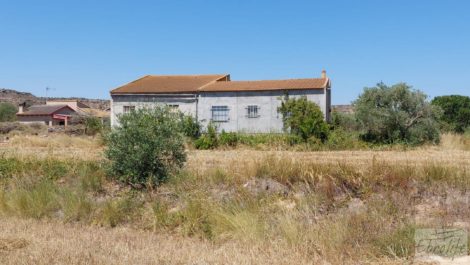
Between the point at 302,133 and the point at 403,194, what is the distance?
18949 mm

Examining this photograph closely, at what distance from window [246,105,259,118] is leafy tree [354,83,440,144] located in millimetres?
→ 7970

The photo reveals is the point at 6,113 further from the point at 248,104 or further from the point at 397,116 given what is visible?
the point at 397,116

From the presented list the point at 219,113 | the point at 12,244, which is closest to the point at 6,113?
the point at 219,113

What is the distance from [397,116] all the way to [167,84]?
61.0 feet

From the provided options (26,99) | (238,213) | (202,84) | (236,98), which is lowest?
(238,213)

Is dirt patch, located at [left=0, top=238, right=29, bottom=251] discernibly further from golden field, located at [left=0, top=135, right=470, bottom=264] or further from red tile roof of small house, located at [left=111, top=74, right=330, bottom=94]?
red tile roof of small house, located at [left=111, top=74, right=330, bottom=94]

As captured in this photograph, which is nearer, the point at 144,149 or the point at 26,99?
the point at 144,149

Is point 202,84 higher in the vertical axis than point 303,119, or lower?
higher

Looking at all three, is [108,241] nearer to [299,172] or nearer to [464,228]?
[299,172]

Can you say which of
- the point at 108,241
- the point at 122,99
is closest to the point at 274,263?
the point at 108,241

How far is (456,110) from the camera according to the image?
3909 centimetres

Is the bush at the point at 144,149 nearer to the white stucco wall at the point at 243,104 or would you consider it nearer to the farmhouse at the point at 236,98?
the white stucco wall at the point at 243,104

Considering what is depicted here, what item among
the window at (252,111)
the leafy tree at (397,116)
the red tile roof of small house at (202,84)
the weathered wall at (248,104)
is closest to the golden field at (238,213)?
the leafy tree at (397,116)

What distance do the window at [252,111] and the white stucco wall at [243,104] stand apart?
161mm
